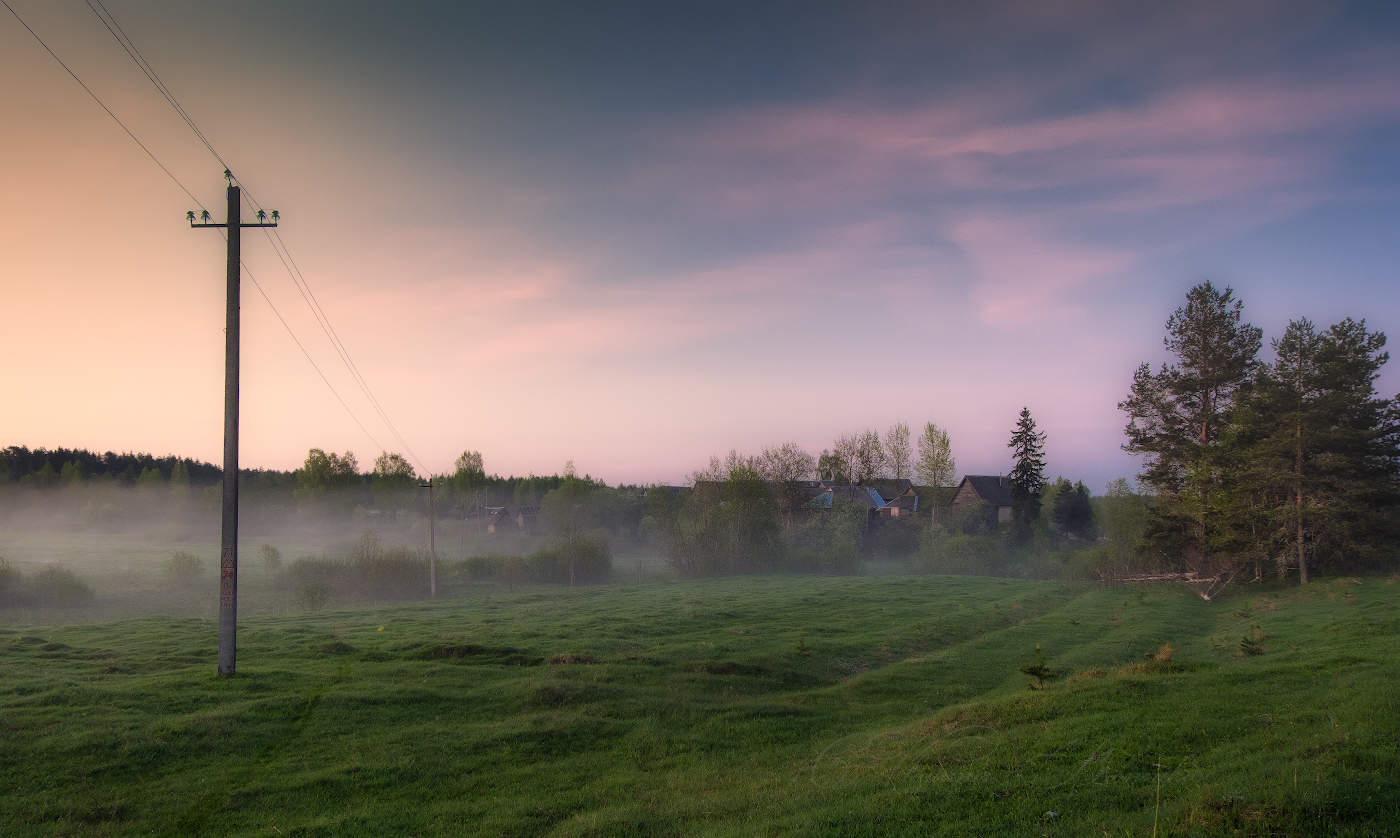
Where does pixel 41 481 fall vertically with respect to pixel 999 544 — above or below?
above

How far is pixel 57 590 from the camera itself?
47188 mm

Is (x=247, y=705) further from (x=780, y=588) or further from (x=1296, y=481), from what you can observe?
(x=1296, y=481)

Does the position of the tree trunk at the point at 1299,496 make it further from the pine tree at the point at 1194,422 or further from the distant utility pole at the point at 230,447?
the distant utility pole at the point at 230,447

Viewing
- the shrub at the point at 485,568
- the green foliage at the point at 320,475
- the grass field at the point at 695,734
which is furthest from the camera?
the green foliage at the point at 320,475

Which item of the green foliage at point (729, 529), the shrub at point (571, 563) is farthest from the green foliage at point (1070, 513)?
the shrub at point (571, 563)

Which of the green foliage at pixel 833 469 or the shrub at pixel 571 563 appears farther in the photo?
the green foliage at pixel 833 469

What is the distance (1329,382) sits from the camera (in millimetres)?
43094

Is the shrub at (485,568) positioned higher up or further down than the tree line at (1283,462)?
further down

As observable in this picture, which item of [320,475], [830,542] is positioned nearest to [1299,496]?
[830,542]

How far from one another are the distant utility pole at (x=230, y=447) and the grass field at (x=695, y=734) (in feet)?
5.16

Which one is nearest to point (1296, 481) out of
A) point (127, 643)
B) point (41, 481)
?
point (127, 643)

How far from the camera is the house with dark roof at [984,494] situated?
98.2 meters

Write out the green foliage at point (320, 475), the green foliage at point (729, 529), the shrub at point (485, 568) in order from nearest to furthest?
the shrub at point (485, 568) → the green foliage at point (729, 529) → the green foliage at point (320, 475)

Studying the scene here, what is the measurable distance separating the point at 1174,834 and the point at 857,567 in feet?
247
